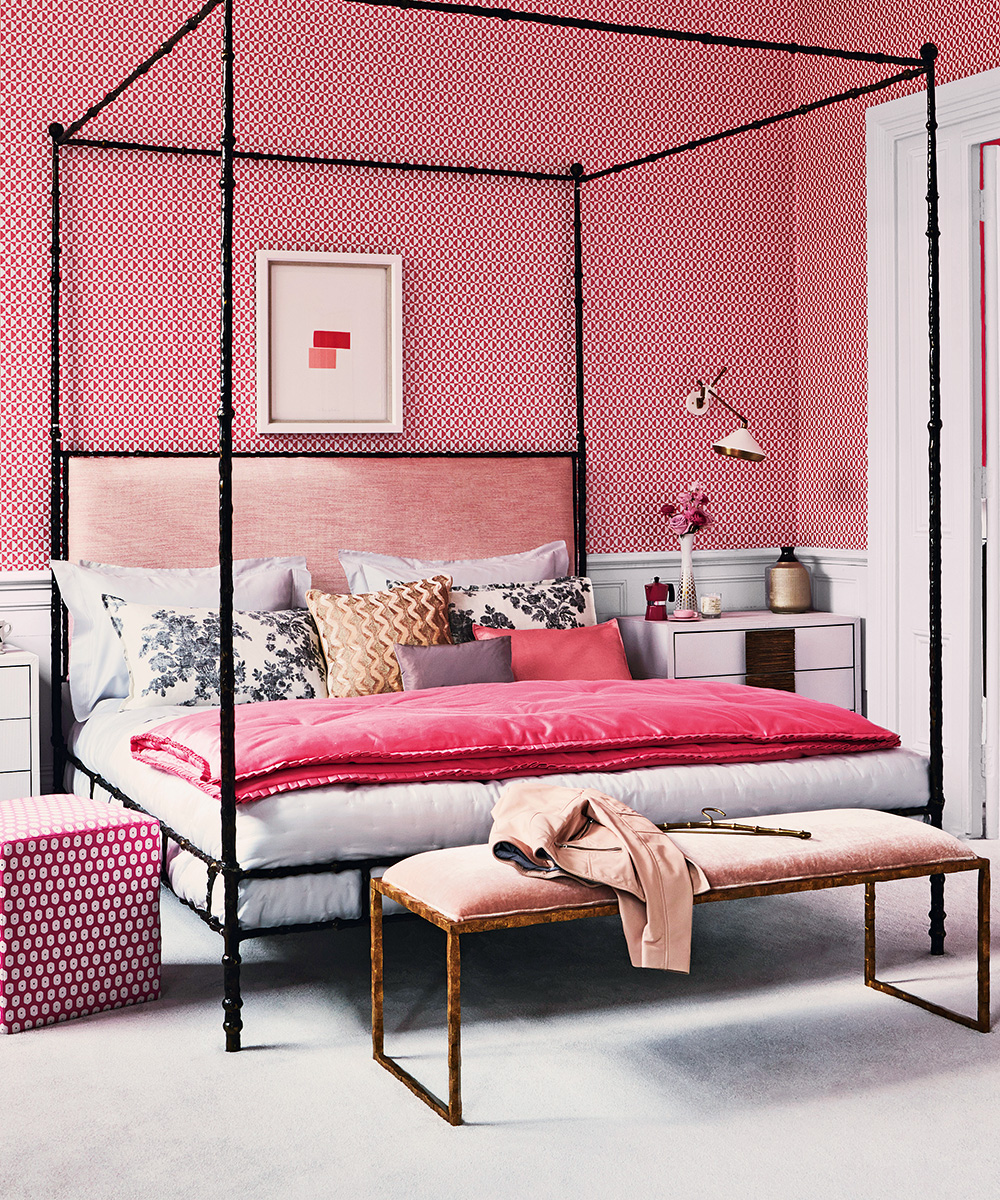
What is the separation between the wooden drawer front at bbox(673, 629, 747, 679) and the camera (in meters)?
5.41

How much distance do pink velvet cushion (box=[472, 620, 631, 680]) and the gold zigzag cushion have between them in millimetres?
210

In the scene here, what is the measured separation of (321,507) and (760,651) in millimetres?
1803

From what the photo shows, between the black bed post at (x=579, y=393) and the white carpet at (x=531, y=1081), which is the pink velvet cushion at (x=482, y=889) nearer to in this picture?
the white carpet at (x=531, y=1081)

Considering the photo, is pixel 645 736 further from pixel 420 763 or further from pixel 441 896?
pixel 441 896

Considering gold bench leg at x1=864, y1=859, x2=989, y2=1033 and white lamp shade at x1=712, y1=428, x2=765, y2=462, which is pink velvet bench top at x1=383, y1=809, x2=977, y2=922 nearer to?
gold bench leg at x1=864, y1=859, x2=989, y2=1033

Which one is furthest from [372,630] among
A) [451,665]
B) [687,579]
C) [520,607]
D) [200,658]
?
[687,579]

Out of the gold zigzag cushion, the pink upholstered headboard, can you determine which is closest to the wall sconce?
the pink upholstered headboard

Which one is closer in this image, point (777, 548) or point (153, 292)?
point (153, 292)

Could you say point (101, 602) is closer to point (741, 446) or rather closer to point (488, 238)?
point (488, 238)

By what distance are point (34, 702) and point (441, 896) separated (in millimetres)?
2275

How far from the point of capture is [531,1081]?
2.97 m

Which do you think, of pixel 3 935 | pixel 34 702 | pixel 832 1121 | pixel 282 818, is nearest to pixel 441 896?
pixel 282 818

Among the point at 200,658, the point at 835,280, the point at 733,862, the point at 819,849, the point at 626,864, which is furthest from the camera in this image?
the point at 835,280

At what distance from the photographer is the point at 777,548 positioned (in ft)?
20.5
